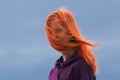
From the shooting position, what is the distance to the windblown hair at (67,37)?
26.9 feet

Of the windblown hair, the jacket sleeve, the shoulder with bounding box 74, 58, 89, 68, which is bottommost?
the jacket sleeve

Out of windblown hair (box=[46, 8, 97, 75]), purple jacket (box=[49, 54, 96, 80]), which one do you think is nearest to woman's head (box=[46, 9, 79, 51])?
windblown hair (box=[46, 8, 97, 75])

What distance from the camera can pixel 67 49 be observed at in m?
8.26

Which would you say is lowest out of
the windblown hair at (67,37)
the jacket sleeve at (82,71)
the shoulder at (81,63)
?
the jacket sleeve at (82,71)

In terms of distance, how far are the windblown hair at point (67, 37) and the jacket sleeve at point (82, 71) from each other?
0.06 meters

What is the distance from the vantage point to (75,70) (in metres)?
8.35

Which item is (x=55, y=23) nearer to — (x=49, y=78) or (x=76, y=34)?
(x=76, y=34)

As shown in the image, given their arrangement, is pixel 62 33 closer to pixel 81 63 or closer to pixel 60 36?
pixel 60 36

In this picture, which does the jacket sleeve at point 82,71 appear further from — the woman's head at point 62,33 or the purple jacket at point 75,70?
the woman's head at point 62,33

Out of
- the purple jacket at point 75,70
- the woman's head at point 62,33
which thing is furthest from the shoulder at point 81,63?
the woman's head at point 62,33

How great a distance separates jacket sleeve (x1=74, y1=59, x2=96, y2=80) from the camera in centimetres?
827

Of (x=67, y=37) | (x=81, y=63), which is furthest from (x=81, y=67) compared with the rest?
(x=67, y=37)

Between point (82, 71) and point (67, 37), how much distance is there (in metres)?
0.50

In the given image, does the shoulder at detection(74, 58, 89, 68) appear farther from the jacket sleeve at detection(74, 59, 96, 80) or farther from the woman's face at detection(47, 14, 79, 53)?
the woman's face at detection(47, 14, 79, 53)
